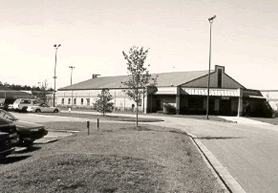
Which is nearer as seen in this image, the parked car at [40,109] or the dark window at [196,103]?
the parked car at [40,109]

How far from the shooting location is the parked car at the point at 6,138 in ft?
29.8

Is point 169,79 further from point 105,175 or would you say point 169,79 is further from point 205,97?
point 105,175

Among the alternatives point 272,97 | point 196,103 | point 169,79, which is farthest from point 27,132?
point 169,79

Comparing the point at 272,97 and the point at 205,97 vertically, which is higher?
the point at 272,97

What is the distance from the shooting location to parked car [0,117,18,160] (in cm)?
909

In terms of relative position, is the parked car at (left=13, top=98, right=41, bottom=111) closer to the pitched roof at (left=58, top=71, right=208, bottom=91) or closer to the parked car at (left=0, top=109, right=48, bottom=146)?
the pitched roof at (left=58, top=71, right=208, bottom=91)

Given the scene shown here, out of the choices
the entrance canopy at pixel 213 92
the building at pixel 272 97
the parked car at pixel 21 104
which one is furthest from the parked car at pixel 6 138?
the building at pixel 272 97

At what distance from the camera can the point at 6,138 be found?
930 cm

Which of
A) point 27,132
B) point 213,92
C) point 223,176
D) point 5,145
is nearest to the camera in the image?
point 223,176

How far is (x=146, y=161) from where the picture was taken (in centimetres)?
807

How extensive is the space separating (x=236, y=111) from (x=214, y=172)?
40074 mm

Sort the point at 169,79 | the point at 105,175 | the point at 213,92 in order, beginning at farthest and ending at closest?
the point at 169,79
the point at 213,92
the point at 105,175

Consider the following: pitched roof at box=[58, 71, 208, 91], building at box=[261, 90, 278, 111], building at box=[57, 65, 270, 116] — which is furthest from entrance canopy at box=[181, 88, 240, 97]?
building at box=[261, 90, 278, 111]

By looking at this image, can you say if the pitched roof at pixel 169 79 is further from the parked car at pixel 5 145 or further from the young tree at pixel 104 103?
the parked car at pixel 5 145
